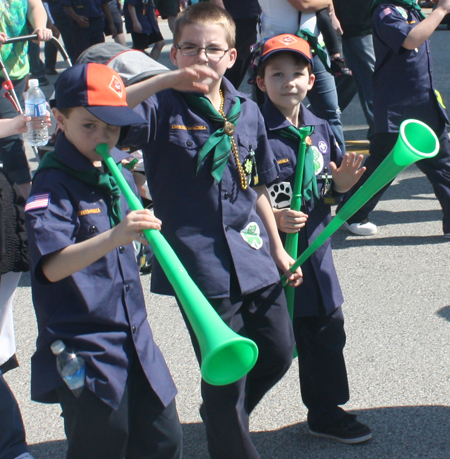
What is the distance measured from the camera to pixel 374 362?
319 centimetres

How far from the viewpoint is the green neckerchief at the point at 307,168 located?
2609mm

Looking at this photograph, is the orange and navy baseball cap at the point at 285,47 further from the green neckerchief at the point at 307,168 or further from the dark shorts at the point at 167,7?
the dark shorts at the point at 167,7

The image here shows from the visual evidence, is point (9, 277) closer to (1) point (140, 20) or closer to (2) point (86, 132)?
(2) point (86, 132)

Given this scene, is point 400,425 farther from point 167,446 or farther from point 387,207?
point 387,207

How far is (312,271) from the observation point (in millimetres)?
2590

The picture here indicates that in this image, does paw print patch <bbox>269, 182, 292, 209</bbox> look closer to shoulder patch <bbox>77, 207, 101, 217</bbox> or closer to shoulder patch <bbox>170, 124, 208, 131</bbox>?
shoulder patch <bbox>170, 124, 208, 131</bbox>

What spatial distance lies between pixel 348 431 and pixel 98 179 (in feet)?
4.59

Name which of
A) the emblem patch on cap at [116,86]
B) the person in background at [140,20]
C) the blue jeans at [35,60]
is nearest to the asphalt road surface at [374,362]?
the emblem patch on cap at [116,86]

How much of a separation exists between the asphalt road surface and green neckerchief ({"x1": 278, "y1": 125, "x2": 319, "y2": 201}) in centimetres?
93

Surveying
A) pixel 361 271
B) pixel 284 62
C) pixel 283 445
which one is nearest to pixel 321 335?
Result: pixel 283 445

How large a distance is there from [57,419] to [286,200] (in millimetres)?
1331

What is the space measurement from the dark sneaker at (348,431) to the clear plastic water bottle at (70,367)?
1123 mm

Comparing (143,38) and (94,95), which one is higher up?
(94,95)

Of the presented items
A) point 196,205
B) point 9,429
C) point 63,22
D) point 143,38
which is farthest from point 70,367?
point 143,38
